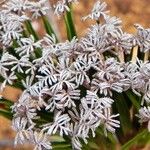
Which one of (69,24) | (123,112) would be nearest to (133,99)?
(123,112)

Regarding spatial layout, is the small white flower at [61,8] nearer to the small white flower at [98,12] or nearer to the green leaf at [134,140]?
the small white flower at [98,12]

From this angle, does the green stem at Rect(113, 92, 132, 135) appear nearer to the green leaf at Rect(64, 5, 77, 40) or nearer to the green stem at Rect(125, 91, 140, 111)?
the green stem at Rect(125, 91, 140, 111)

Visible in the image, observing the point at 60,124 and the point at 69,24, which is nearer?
the point at 60,124

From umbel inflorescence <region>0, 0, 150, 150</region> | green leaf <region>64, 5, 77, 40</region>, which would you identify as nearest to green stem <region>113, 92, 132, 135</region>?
umbel inflorescence <region>0, 0, 150, 150</region>

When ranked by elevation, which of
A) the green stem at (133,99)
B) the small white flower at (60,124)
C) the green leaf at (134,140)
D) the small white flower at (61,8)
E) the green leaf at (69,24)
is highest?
the small white flower at (61,8)

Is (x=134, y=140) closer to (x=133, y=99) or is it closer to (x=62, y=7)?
(x=133, y=99)

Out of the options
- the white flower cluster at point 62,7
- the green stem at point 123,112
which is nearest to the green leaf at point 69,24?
the white flower cluster at point 62,7

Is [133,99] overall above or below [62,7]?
below

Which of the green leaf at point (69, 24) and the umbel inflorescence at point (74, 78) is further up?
the green leaf at point (69, 24)

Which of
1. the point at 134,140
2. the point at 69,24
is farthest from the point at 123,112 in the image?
the point at 69,24
